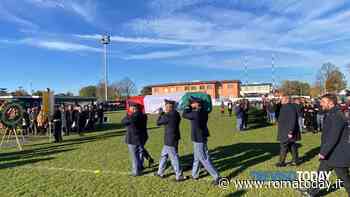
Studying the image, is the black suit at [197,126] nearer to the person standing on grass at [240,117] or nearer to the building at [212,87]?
the person standing on grass at [240,117]

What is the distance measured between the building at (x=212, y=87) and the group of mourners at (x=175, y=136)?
106499 millimetres

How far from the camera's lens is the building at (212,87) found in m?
116

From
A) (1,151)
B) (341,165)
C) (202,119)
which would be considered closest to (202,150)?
(202,119)

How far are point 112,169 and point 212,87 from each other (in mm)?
107860

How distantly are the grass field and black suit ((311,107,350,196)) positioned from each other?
3.09 feet

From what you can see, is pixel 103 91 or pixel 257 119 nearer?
pixel 257 119

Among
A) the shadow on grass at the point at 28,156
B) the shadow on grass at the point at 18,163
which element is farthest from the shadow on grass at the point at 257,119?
the shadow on grass at the point at 18,163

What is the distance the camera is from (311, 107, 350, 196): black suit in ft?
18.5

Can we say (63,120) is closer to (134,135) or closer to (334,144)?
(134,135)

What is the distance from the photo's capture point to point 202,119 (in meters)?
7.54

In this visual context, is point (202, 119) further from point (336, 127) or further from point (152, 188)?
point (336, 127)

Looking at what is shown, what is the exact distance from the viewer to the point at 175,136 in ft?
25.6

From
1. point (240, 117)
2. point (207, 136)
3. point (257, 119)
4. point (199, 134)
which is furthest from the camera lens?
point (257, 119)

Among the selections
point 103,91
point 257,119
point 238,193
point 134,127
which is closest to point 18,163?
point 134,127
